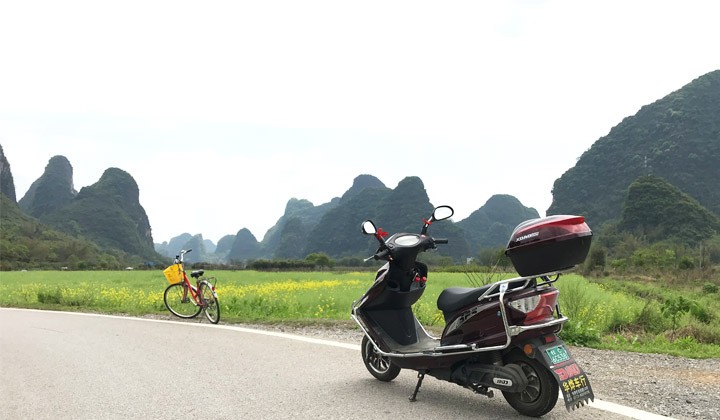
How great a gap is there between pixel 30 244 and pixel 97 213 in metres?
48.7

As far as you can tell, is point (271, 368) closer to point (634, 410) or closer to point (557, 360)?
point (557, 360)

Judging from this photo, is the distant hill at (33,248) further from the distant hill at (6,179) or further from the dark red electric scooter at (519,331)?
the dark red electric scooter at (519,331)

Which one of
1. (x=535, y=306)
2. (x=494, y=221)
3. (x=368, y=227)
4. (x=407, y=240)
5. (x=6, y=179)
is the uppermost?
(x=6, y=179)

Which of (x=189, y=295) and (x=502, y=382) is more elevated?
(x=189, y=295)

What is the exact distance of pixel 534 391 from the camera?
3.37m

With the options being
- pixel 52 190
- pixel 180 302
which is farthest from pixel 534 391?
pixel 52 190

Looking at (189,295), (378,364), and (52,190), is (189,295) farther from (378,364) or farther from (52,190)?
(52,190)

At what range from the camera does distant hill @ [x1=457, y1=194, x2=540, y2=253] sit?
114 meters

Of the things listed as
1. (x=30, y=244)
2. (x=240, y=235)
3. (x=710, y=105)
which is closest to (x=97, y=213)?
(x=30, y=244)

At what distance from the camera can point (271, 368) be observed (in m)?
5.12

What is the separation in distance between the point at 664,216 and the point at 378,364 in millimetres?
60091

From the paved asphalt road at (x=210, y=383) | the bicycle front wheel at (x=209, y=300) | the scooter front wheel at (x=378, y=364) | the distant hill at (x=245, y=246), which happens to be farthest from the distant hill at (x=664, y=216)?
the distant hill at (x=245, y=246)

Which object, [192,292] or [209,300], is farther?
[192,292]

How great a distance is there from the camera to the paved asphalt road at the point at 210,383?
375 centimetres
